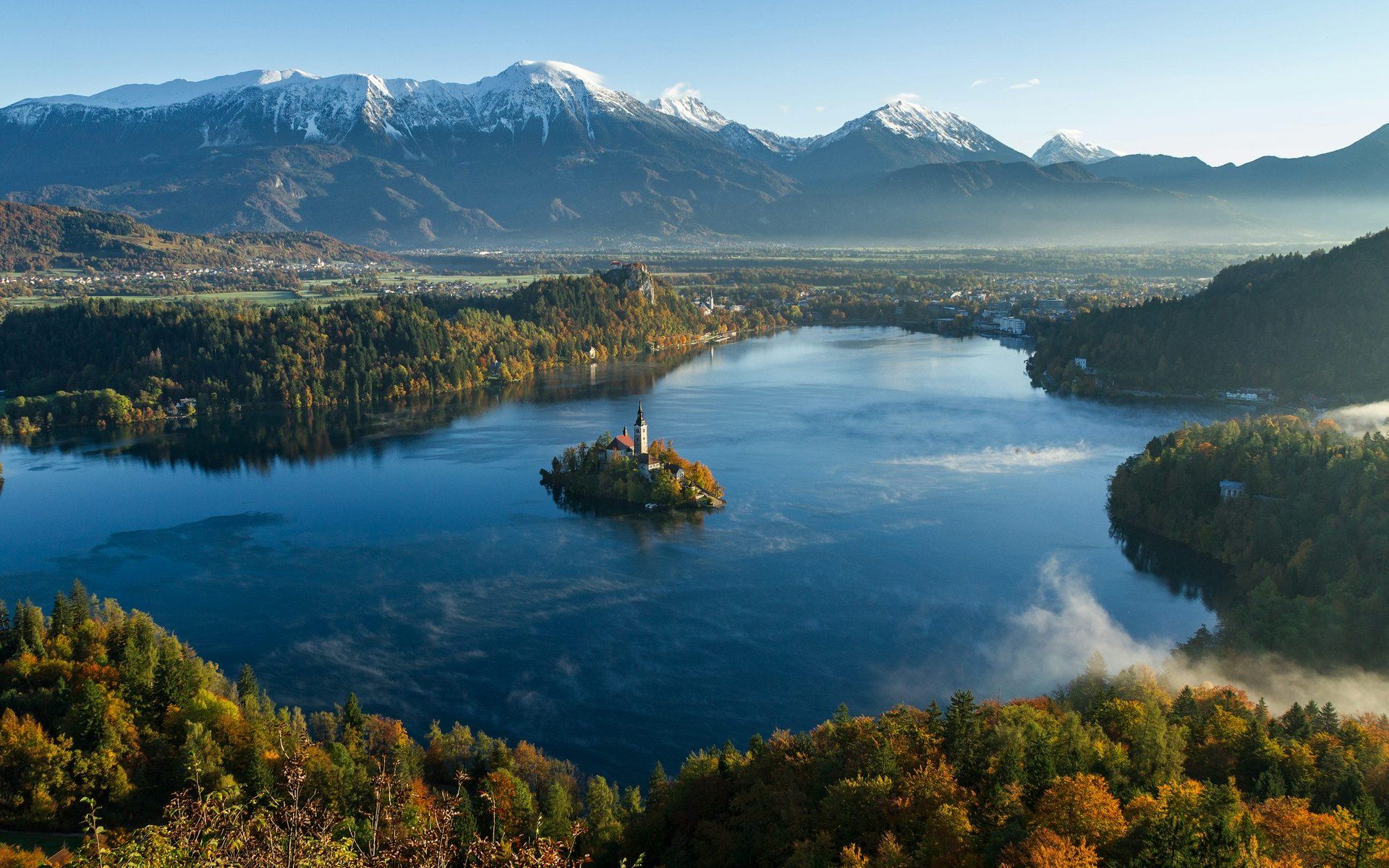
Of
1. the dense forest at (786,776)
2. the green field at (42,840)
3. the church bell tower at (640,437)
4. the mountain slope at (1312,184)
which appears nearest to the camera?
the dense forest at (786,776)

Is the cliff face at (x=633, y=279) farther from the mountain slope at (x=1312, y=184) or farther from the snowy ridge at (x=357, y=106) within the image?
the snowy ridge at (x=357, y=106)

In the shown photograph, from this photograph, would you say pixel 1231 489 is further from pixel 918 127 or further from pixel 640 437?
pixel 918 127

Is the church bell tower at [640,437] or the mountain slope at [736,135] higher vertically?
the mountain slope at [736,135]

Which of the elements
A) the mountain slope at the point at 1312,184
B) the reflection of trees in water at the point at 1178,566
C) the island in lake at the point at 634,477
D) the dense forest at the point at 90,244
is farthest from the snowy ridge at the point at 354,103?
the reflection of trees in water at the point at 1178,566

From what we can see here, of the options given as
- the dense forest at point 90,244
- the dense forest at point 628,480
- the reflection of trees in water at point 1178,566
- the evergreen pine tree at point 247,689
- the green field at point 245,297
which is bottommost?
the reflection of trees in water at point 1178,566

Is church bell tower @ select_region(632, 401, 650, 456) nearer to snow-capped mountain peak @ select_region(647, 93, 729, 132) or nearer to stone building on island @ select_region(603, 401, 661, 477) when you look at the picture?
stone building on island @ select_region(603, 401, 661, 477)

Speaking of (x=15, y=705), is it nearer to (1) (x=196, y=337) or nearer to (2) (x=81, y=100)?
(1) (x=196, y=337)

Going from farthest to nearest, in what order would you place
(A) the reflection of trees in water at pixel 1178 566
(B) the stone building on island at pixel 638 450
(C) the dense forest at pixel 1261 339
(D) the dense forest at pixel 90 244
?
1. (D) the dense forest at pixel 90 244
2. (C) the dense forest at pixel 1261 339
3. (B) the stone building on island at pixel 638 450
4. (A) the reflection of trees in water at pixel 1178 566
